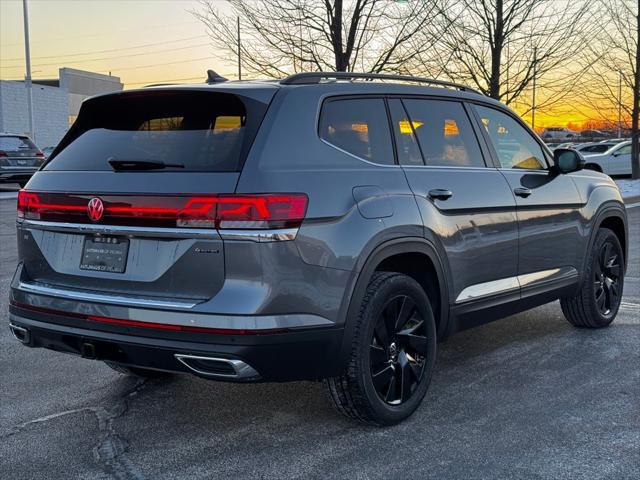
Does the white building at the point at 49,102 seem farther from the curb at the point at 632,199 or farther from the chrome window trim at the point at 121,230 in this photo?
the chrome window trim at the point at 121,230

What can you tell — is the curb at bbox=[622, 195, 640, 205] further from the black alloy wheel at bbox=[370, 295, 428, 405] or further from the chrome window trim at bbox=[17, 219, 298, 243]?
the chrome window trim at bbox=[17, 219, 298, 243]

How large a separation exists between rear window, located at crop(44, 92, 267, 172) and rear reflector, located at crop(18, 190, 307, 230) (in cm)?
18

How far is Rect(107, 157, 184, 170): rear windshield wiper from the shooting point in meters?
3.61

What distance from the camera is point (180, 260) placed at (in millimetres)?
3449

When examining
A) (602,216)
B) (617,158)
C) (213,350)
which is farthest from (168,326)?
(617,158)

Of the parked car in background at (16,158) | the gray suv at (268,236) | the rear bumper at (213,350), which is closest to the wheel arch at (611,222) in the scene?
the gray suv at (268,236)

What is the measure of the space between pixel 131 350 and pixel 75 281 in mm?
498

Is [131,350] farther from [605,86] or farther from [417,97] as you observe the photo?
[605,86]

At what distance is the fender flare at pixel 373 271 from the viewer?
370 cm

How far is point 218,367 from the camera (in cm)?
346

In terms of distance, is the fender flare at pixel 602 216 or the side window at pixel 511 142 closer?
the side window at pixel 511 142

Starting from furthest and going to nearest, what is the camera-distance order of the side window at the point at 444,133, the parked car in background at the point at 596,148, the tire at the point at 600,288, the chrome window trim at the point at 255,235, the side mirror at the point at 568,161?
the parked car in background at the point at 596,148 < the tire at the point at 600,288 < the side mirror at the point at 568,161 < the side window at the point at 444,133 < the chrome window trim at the point at 255,235

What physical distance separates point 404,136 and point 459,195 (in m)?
0.47

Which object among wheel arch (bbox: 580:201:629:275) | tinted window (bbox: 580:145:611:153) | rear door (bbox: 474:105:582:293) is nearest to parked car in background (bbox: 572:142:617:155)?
tinted window (bbox: 580:145:611:153)
